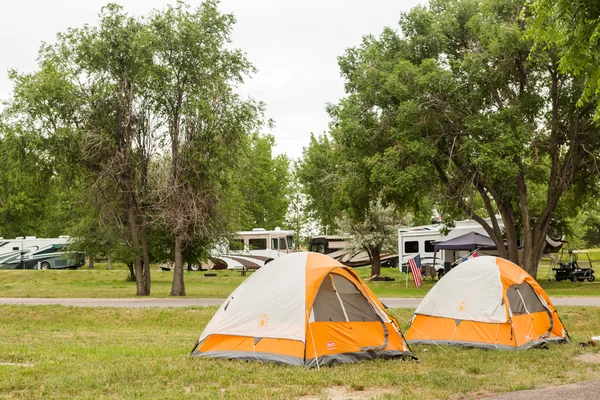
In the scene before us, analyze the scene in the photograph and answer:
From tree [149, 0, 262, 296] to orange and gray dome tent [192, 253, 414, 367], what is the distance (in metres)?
13.5

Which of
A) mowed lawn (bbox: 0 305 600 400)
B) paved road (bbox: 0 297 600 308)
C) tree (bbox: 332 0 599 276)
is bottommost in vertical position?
mowed lawn (bbox: 0 305 600 400)

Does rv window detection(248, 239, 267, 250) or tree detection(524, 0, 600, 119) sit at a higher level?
tree detection(524, 0, 600, 119)

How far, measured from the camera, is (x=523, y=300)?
12.1 meters

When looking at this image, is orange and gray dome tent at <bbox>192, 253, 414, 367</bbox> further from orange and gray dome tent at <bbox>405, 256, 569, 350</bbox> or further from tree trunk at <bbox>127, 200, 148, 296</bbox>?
tree trunk at <bbox>127, 200, 148, 296</bbox>

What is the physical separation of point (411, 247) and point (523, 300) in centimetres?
2586

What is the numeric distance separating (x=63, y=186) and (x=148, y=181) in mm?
3362

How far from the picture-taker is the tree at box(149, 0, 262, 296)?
2438 centimetres

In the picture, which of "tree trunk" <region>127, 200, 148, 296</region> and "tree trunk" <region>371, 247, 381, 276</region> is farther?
"tree trunk" <region>371, 247, 381, 276</region>

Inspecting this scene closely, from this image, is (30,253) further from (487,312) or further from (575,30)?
(575,30)

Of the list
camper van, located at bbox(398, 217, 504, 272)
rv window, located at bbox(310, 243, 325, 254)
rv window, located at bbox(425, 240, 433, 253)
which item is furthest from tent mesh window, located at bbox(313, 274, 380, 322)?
rv window, located at bbox(310, 243, 325, 254)

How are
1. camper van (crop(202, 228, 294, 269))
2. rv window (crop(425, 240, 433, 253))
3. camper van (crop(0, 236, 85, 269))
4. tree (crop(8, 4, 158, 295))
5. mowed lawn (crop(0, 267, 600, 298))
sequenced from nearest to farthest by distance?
tree (crop(8, 4, 158, 295))
mowed lawn (crop(0, 267, 600, 298))
rv window (crop(425, 240, 433, 253))
camper van (crop(202, 228, 294, 269))
camper van (crop(0, 236, 85, 269))

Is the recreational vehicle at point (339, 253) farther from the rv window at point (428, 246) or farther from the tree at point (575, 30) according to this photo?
the tree at point (575, 30)

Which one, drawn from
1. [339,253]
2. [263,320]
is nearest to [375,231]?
[339,253]

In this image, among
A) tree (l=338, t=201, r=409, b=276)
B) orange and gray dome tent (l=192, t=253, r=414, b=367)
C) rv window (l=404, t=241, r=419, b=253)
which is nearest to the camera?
orange and gray dome tent (l=192, t=253, r=414, b=367)
